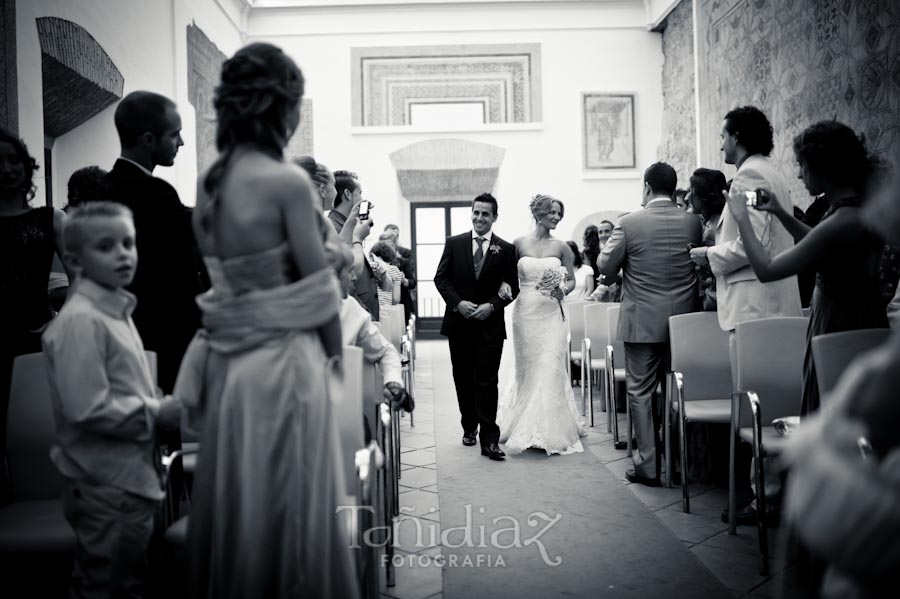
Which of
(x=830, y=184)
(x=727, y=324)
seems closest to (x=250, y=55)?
(x=830, y=184)

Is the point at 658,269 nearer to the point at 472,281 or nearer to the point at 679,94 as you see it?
the point at 472,281

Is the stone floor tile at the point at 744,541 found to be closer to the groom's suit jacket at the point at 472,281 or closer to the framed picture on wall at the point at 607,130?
the groom's suit jacket at the point at 472,281

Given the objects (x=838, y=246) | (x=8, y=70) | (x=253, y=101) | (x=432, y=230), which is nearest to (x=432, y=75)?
(x=432, y=230)

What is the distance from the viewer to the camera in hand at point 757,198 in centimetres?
297

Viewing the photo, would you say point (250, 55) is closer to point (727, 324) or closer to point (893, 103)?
point (727, 324)

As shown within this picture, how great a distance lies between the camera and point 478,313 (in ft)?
16.4

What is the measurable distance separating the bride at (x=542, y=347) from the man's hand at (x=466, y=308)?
444mm

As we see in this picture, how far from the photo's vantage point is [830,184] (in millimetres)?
2668

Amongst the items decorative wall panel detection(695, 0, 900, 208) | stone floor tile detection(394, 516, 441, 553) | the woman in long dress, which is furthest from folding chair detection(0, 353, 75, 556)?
decorative wall panel detection(695, 0, 900, 208)

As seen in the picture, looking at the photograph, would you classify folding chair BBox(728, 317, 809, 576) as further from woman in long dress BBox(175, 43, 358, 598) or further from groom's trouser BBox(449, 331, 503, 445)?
woman in long dress BBox(175, 43, 358, 598)

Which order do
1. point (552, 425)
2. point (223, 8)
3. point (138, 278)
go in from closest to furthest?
point (138, 278), point (552, 425), point (223, 8)

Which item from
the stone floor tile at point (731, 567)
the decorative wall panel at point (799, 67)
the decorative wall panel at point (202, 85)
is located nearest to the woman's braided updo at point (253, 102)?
the stone floor tile at point (731, 567)

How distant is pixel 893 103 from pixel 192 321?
5234mm

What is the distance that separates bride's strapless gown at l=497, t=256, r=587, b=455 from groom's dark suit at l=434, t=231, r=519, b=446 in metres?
0.15
